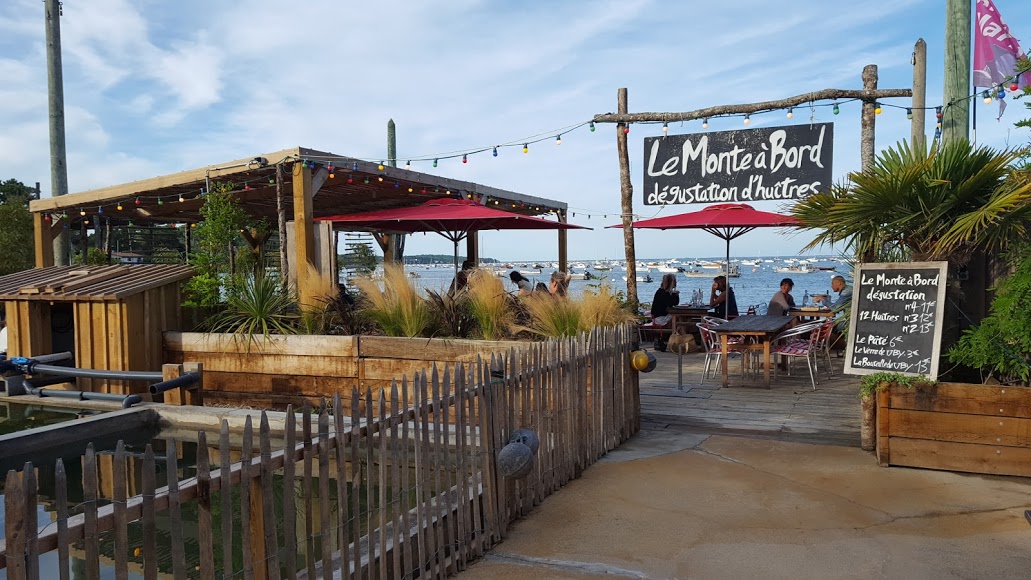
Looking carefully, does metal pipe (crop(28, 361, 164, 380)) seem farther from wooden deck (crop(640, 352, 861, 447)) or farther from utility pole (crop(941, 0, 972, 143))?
utility pole (crop(941, 0, 972, 143))

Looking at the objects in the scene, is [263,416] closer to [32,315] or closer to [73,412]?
[73,412]

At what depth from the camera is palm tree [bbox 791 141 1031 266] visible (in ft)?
15.4

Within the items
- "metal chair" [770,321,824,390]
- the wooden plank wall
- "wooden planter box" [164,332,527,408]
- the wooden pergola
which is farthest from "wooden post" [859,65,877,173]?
the wooden plank wall

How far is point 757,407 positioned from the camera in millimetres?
6488

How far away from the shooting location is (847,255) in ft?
21.0

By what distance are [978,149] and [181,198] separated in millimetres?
11464

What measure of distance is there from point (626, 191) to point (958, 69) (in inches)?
203

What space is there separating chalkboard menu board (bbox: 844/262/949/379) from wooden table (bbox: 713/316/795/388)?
181 cm

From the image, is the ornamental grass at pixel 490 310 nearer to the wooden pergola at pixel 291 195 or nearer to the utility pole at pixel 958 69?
the wooden pergola at pixel 291 195

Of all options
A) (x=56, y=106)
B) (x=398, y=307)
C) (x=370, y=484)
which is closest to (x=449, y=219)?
(x=398, y=307)

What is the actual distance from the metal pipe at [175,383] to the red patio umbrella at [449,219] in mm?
→ 3283

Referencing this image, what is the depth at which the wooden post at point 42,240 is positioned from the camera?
13156 millimetres

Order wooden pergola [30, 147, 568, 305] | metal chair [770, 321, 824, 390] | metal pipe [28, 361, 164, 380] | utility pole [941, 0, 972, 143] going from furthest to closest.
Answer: wooden pergola [30, 147, 568, 305] → metal chair [770, 321, 824, 390] → metal pipe [28, 361, 164, 380] → utility pole [941, 0, 972, 143]

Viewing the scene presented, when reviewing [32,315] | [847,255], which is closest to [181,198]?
[32,315]
